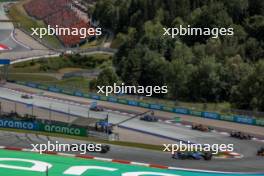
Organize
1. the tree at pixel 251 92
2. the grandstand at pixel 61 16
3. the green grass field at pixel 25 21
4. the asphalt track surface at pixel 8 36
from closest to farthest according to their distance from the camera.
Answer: the tree at pixel 251 92
the asphalt track surface at pixel 8 36
the grandstand at pixel 61 16
the green grass field at pixel 25 21

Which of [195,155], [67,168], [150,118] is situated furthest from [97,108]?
[67,168]

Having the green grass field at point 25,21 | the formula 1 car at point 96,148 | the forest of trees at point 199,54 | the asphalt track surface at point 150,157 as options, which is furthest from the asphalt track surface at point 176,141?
the green grass field at point 25,21

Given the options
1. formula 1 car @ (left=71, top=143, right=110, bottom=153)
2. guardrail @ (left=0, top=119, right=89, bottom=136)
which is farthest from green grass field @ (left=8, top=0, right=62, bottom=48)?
formula 1 car @ (left=71, top=143, right=110, bottom=153)

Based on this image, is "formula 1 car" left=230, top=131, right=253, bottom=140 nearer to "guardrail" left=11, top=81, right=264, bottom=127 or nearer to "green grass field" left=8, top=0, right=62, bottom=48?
"guardrail" left=11, top=81, right=264, bottom=127

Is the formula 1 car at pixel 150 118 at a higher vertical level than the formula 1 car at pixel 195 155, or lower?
higher

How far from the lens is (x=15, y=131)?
55.2 meters

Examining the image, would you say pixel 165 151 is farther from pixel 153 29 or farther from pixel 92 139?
pixel 153 29

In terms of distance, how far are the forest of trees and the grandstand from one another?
1953 centimetres

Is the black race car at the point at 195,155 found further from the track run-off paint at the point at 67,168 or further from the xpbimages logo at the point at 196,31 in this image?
the xpbimages logo at the point at 196,31

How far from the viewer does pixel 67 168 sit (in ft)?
142

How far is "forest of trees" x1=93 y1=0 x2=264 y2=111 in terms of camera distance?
8025 cm

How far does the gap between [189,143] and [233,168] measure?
9102mm

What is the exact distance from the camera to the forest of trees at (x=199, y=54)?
3159 inches

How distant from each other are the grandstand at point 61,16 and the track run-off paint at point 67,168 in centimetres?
9422
